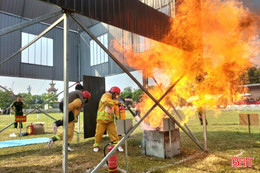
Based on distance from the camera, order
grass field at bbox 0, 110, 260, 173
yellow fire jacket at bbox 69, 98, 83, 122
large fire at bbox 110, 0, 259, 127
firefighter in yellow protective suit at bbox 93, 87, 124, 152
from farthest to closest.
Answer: firefighter in yellow protective suit at bbox 93, 87, 124, 152 < large fire at bbox 110, 0, 259, 127 < yellow fire jacket at bbox 69, 98, 83, 122 < grass field at bbox 0, 110, 260, 173

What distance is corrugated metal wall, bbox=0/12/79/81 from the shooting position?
10.2 metres

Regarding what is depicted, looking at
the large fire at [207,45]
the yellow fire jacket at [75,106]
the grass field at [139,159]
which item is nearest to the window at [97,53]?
the large fire at [207,45]

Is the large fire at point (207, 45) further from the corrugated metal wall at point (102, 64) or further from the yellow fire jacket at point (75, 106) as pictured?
the corrugated metal wall at point (102, 64)

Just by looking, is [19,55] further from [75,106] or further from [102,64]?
[75,106]

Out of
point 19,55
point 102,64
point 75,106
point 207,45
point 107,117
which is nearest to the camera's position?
point 75,106

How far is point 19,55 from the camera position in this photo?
1088 cm

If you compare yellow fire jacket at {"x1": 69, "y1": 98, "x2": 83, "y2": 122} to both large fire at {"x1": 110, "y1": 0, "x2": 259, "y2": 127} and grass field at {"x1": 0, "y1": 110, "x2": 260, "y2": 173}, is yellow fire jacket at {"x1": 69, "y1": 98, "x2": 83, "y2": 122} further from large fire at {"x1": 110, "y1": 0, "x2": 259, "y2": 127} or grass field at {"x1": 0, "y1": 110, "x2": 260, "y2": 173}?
large fire at {"x1": 110, "y1": 0, "x2": 259, "y2": 127}

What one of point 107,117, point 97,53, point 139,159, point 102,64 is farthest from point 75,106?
point 97,53

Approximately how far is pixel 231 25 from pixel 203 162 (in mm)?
4577

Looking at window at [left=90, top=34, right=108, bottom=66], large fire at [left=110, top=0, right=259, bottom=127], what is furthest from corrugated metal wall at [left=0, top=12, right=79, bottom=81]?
large fire at [left=110, top=0, right=259, bottom=127]

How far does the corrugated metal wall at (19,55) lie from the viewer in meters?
10.2

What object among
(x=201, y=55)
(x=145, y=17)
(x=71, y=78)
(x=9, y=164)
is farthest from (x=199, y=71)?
(x=71, y=78)

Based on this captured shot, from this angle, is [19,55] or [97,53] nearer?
[19,55]

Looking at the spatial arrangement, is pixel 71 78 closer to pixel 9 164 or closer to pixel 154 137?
pixel 9 164
